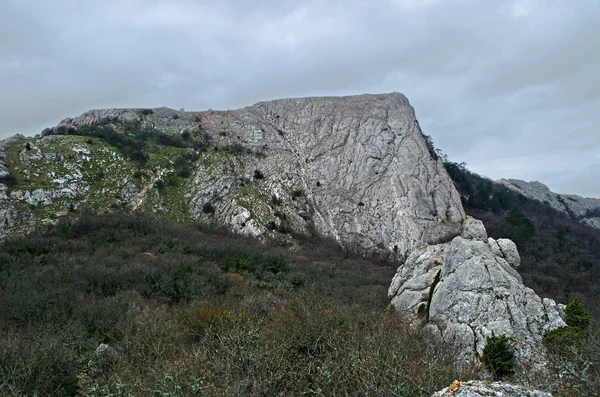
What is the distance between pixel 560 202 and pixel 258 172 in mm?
85011

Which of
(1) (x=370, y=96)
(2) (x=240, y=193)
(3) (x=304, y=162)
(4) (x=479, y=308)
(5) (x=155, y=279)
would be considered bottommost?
(5) (x=155, y=279)

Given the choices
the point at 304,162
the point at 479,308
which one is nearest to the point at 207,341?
the point at 479,308

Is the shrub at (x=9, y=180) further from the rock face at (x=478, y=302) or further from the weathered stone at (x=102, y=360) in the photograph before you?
the rock face at (x=478, y=302)

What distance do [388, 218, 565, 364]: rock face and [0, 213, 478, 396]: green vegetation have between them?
1.77 m

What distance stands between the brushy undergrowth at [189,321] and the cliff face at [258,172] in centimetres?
610

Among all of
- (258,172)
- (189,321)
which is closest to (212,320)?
(189,321)

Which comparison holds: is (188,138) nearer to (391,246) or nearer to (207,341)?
(391,246)

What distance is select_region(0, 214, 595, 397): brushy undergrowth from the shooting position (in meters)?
7.51

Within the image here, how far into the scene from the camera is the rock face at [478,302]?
12.4m

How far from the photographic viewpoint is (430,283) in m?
16.7

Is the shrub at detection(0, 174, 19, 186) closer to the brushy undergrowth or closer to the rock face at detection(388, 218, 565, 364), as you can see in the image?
the brushy undergrowth

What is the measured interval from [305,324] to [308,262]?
2014 cm

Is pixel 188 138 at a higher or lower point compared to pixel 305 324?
higher

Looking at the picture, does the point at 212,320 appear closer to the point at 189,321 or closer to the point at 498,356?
the point at 189,321
